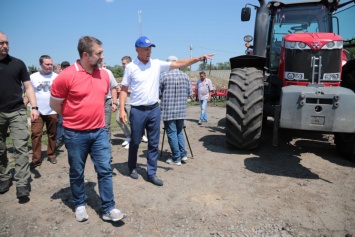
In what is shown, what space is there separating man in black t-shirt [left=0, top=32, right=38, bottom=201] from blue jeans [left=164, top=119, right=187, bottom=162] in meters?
2.02

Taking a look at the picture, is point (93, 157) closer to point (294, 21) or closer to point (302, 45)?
point (302, 45)

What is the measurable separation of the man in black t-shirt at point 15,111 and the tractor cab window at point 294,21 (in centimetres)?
446

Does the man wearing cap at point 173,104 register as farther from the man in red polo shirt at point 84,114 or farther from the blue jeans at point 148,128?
the man in red polo shirt at point 84,114

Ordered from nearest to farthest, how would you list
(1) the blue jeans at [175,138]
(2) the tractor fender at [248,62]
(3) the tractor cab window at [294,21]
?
1. (1) the blue jeans at [175,138]
2. (2) the tractor fender at [248,62]
3. (3) the tractor cab window at [294,21]

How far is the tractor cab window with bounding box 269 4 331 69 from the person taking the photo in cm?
512

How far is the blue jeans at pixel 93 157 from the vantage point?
278 centimetres

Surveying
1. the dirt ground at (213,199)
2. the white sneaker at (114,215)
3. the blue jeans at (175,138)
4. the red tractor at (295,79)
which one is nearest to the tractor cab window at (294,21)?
the red tractor at (295,79)

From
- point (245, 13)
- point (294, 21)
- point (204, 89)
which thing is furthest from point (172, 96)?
point (204, 89)

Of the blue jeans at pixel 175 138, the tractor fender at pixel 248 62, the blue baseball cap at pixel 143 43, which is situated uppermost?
the blue baseball cap at pixel 143 43

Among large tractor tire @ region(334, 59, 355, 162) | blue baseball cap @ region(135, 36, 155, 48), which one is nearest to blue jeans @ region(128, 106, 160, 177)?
blue baseball cap @ region(135, 36, 155, 48)

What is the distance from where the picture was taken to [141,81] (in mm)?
3623

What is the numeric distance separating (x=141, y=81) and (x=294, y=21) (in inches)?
140

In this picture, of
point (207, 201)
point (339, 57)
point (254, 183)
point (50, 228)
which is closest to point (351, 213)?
point (254, 183)

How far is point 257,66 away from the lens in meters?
4.91
